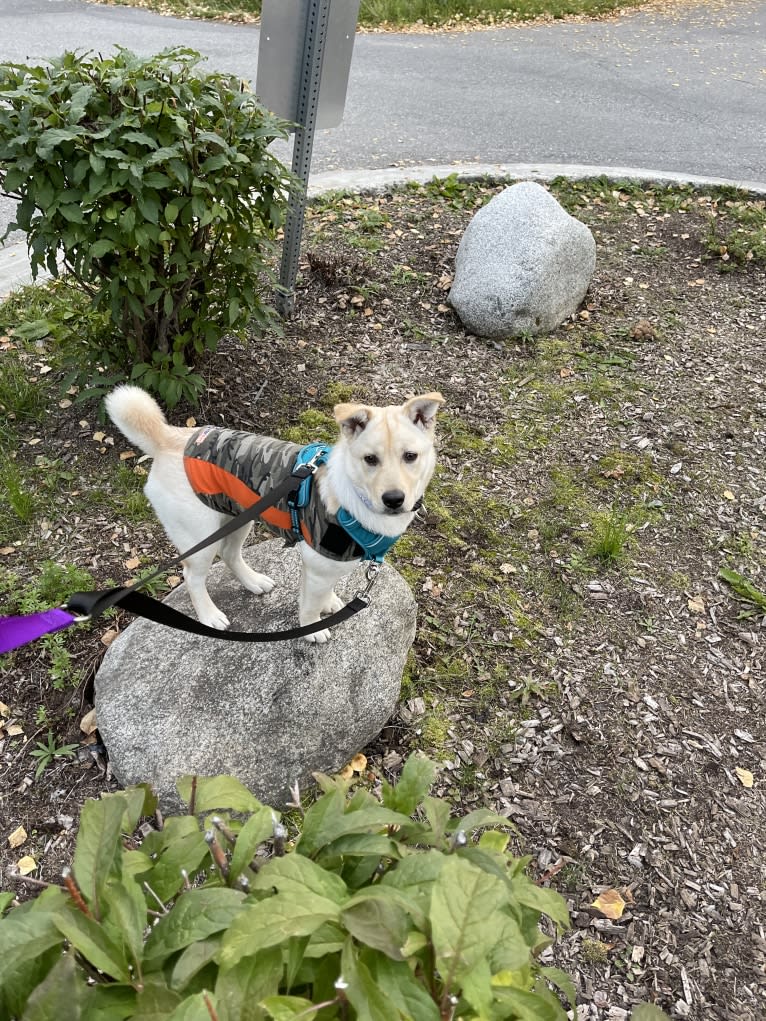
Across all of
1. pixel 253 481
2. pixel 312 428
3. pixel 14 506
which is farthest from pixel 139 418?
pixel 312 428

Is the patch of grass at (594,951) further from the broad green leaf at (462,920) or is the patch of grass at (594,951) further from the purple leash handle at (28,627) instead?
the purple leash handle at (28,627)

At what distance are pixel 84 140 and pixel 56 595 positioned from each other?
2.31 m

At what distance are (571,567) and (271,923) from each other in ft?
11.2

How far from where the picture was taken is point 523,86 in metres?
11.3

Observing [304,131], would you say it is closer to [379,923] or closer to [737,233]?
[737,233]

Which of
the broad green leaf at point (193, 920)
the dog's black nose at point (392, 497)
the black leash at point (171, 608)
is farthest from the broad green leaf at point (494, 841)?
the dog's black nose at point (392, 497)

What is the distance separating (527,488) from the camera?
14.9 feet

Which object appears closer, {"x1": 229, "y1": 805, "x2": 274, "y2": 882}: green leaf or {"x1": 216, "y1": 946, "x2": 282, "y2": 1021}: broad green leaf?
{"x1": 216, "y1": 946, "x2": 282, "y2": 1021}: broad green leaf

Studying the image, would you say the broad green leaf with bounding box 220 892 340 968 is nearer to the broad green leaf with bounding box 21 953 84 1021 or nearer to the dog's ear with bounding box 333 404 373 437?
the broad green leaf with bounding box 21 953 84 1021

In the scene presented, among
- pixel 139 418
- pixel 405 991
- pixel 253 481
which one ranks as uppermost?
pixel 405 991

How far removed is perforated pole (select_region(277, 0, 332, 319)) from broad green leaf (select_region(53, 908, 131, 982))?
4.19m

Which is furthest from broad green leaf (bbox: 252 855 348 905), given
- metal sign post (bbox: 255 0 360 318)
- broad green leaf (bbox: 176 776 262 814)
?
metal sign post (bbox: 255 0 360 318)

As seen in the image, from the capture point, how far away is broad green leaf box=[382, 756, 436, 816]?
1.33m

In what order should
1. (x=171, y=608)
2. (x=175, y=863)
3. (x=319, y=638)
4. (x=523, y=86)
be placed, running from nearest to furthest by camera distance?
(x=175, y=863)
(x=171, y=608)
(x=319, y=638)
(x=523, y=86)
